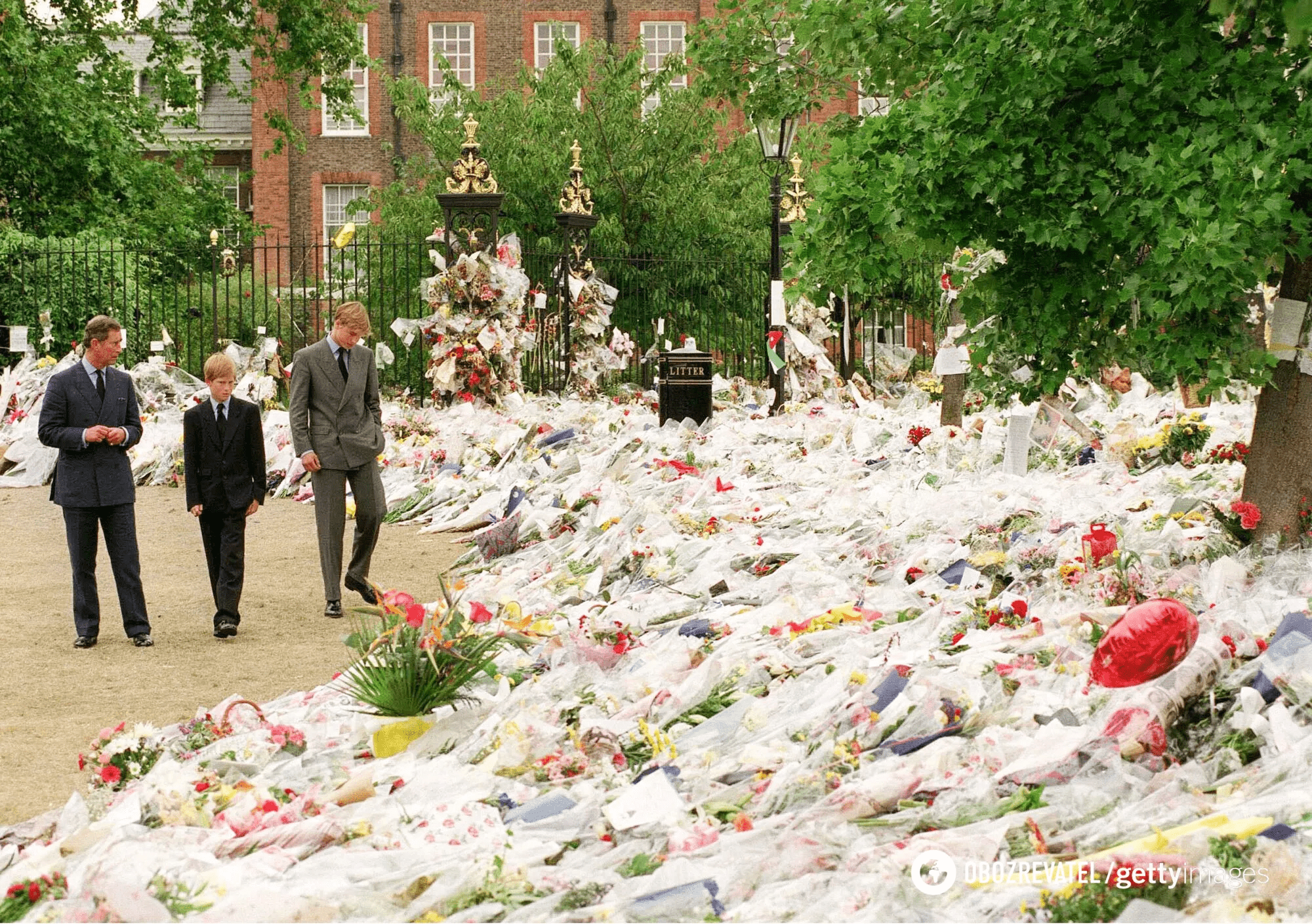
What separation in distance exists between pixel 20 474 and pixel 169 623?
27.2 ft

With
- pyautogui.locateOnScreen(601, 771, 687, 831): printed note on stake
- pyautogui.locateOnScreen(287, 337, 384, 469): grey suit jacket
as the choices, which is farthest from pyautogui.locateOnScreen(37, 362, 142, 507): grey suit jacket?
pyautogui.locateOnScreen(601, 771, 687, 831): printed note on stake

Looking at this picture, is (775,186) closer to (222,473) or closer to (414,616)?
(222,473)

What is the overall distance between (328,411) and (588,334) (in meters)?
9.99

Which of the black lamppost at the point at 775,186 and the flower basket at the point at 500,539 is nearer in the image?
→ the flower basket at the point at 500,539

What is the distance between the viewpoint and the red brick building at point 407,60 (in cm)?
3469

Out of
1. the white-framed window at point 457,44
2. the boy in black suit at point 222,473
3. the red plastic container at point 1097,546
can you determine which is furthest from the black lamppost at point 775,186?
the white-framed window at point 457,44

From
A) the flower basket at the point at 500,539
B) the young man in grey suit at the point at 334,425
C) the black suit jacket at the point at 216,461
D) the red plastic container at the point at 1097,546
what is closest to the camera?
the red plastic container at the point at 1097,546

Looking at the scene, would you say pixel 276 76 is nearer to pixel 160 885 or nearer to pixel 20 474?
pixel 20 474

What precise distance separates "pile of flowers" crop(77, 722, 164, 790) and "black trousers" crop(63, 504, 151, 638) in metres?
2.78

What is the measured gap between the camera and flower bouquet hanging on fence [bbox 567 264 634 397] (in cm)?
1844

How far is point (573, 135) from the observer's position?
25031 mm

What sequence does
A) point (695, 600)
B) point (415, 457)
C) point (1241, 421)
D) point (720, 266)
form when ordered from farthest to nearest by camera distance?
1. point (720, 266)
2. point (415, 457)
3. point (1241, 421)
4. point (695, 600)

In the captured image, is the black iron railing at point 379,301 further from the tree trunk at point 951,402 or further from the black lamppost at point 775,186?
the tree trunk at point 951,402

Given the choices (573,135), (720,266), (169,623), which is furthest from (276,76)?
(169,623)
